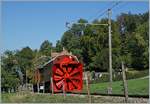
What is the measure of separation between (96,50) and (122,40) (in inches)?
393

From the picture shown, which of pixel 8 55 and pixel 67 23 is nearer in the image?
pixel 67 23

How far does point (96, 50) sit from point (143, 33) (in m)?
15.6

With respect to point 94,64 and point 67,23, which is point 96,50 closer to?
point 94,64

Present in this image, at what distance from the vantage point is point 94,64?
115m

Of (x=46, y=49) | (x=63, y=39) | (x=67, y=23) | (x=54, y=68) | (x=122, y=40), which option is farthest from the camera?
(x=46, y=49)

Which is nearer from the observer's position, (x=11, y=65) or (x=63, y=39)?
(x=11, y=65)

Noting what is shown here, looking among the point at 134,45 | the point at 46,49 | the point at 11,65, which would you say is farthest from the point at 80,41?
the point at 11,65

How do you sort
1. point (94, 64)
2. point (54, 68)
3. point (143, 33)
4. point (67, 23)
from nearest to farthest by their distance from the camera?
point (54, 68), point (67, 23), point (143, 33), point (94, 64)

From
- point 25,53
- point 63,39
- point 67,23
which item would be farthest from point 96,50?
point 67,23

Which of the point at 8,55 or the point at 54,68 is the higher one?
the point at 8,55

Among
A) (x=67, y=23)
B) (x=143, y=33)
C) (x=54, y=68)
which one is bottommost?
(x=54, y=68)

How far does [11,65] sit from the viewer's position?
84000mm

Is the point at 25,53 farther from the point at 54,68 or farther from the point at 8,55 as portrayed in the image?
the point at 54,68

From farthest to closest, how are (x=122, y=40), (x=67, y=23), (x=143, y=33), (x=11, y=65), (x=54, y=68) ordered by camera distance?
(x=122, y=40), (x=143, y=33), (x=11, y=65), (x=67, y=23), (x=54, y=68)
